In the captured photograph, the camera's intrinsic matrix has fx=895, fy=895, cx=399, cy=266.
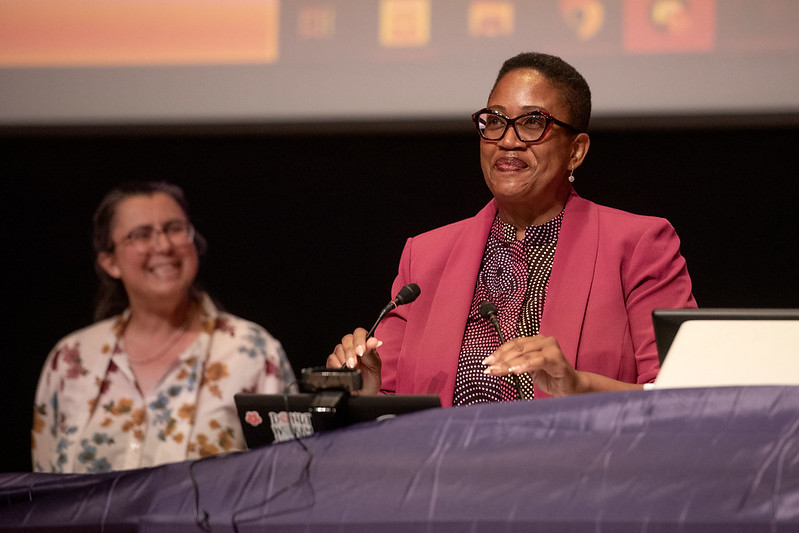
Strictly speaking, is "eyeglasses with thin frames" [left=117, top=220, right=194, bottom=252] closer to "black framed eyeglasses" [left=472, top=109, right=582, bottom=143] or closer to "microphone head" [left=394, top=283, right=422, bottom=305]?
"black framed eyeglasses" [left=472, top=109, right=582, bottom=143]

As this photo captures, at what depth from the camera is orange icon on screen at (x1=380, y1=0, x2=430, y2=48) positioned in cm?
320

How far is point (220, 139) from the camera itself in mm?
3633

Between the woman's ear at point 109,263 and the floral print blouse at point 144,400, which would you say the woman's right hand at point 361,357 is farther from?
the woman's ear at point 109,263

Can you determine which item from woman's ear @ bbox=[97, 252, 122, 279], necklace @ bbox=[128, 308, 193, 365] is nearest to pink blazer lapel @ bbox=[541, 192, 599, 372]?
necklace @ bbox=[128, 308, 193, 365]

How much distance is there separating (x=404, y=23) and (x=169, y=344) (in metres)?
1.47

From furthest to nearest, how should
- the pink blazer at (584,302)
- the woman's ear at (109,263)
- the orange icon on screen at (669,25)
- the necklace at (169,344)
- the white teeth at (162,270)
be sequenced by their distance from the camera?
the woman's ear at (109,263), the white teeth at (162,270), the necklace at (169,344), the orange icon on screen at (669,25), the pink blazer at (584,302)

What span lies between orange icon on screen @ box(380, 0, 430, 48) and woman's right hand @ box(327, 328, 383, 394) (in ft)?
5.68

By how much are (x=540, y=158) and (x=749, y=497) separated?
1.12 m

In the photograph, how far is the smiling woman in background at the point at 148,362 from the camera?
312 centimetres

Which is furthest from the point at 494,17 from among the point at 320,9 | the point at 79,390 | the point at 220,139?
the point at 79,390

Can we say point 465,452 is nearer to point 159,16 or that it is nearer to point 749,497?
point 749,497

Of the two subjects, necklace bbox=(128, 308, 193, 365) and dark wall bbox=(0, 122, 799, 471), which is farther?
necklace bbox=(128, 308, 193, 365)

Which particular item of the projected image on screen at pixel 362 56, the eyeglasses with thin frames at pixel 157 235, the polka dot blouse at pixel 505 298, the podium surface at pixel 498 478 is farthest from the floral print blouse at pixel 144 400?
the podium surface at pixel 498 478

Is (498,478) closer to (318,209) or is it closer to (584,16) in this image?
(584,16)
